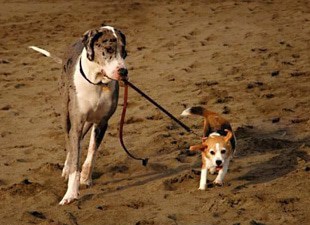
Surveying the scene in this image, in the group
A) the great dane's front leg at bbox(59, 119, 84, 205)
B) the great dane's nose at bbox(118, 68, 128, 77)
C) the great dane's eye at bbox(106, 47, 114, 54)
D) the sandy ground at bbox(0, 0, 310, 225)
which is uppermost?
A: the great dane's eye at bbox(106, 47, 114, 54)

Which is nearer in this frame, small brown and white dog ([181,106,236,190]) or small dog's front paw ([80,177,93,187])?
small brown and white dog ([181,106,236,190])

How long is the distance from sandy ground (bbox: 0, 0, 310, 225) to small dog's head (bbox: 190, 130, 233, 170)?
286 mm

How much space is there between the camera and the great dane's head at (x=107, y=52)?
641cm

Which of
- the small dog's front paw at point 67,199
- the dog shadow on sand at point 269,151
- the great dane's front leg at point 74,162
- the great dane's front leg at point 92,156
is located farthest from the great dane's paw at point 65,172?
the dog shadow on sand at point 269,151

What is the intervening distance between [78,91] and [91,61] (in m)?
0.40

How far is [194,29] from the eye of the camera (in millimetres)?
15789

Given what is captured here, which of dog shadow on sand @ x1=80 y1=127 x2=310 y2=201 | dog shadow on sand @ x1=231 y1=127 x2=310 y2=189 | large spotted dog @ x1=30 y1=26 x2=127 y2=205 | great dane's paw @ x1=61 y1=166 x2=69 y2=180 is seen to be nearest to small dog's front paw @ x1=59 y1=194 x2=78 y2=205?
large spotted dog @ x1=30 y1=26 x2=127 y2=205

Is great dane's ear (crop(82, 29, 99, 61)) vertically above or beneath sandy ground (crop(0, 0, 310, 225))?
above

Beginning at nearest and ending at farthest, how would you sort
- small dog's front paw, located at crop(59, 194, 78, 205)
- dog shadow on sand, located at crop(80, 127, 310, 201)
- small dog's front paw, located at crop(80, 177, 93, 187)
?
1. small dog's front paw, located at crop(59, 194, 78, 205)
2. dog shadow on sand, located at crop(80, 127, 310, 201)
3. small dog's front paw, located at crop(80, 177, 93, 187)

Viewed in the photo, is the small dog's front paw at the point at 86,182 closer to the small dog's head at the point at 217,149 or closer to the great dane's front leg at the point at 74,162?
the great dane's front leg at the point at 74,162

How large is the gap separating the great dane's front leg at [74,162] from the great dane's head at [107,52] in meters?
0.73

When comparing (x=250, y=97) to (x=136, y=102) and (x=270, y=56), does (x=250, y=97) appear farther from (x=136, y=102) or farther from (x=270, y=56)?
(x=270, y=56)

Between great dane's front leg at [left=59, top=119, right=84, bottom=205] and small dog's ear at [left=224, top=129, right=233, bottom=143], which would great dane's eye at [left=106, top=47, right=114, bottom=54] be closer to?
great dane's front leg at [left=59, top=119, right=84, bottom=205]

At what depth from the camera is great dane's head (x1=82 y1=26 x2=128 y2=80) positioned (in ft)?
21.0
